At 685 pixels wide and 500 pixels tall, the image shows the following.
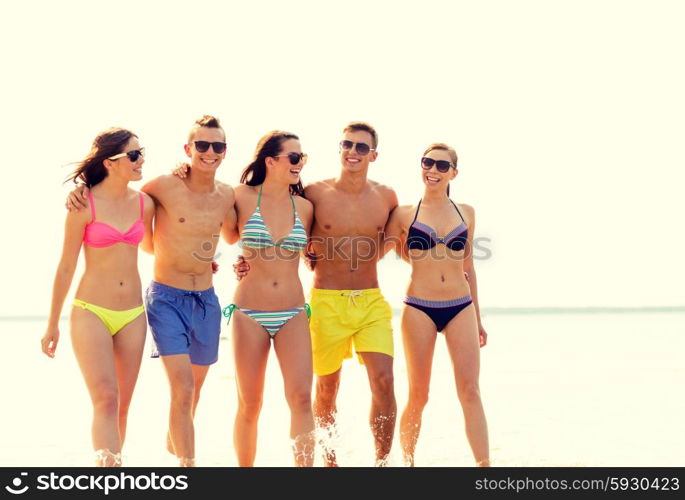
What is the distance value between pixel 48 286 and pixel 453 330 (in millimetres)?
30088

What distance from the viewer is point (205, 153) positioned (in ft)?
22.6

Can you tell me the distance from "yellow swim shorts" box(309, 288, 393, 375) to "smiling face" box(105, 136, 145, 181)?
191cm

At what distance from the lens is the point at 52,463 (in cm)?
866

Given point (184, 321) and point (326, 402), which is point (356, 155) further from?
point (326, 402)

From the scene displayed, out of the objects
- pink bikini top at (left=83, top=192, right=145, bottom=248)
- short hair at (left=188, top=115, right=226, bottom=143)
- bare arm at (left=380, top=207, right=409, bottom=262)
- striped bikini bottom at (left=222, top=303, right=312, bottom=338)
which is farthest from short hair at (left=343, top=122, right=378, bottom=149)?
pink bikini top at (left=83, top=192, right=145, bottom=248)

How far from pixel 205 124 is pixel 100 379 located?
2138mm

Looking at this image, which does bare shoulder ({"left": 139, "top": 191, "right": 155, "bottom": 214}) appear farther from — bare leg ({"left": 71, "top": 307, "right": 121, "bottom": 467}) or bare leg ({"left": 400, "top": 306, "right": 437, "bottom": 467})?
bare leg ({"left": 400, "top": 306, "right": 437, "bottom": 467})

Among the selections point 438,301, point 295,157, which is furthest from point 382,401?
point 295,157

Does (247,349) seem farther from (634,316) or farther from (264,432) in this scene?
(634,316)

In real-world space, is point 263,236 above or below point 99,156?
below

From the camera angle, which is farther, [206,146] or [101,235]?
[206,146]
